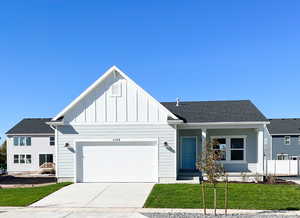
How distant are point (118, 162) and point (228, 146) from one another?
7377 mm

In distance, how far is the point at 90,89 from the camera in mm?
15797

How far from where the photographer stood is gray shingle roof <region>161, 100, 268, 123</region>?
55.9 feet

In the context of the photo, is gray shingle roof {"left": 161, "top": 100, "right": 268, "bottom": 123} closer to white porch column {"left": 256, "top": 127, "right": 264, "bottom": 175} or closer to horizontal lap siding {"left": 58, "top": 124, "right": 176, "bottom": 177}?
white porch column {"left": 256, "top": 127, "right": 264, "bottom": 175}

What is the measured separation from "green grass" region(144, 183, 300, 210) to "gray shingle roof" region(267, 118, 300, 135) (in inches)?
1086

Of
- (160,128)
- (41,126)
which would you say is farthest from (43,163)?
(160,128)

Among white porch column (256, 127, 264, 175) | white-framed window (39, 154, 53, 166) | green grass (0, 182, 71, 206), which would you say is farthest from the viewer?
white-framed window (39, 154, 53, 166)

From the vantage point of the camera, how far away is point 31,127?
41.0m

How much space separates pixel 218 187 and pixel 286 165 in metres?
15.5

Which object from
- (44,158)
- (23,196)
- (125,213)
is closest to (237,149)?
(125,213)

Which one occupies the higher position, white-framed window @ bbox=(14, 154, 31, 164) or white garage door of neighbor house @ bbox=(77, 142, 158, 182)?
white garage door of neighbor house @ bbox=(77, 142, 158, 182)

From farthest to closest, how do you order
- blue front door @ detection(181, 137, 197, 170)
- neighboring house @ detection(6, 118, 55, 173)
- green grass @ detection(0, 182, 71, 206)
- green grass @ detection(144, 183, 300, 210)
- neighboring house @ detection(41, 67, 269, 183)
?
neighboring house @ detection(6, 118, 55, 173) < blue front door @ detection(181, 137, 197, 170) < neighboring house @ detection(41, 67, 269, 183) < green grass @ detection(0, 182, 71, 206) < green grass @ detection(144, 183, 300, 210)

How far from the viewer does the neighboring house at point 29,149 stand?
39.4 metres

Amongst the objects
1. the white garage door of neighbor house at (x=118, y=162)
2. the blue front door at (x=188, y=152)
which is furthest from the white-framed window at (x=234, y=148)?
the white garage door of neighbor house at (x=118, y=162)

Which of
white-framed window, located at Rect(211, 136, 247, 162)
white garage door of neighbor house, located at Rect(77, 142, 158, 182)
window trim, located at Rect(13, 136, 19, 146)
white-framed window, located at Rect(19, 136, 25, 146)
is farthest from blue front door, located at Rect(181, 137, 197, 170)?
window trim, located at Rect(13, 136, 19, 146)
